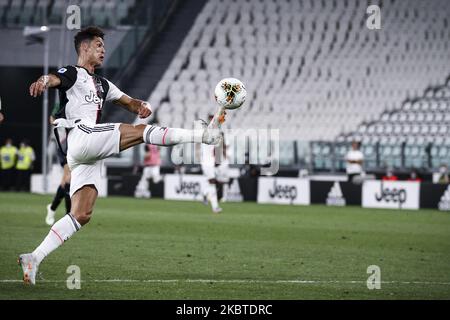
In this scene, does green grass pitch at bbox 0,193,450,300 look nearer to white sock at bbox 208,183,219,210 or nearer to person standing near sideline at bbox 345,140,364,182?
white sock at bbox 208,183,219,210

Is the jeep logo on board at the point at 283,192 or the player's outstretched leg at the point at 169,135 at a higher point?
the player's outstretched leg at the point at 169,135

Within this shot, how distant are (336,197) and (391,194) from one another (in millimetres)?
1782

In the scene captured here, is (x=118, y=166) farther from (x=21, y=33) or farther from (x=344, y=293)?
(x=344, y=293)

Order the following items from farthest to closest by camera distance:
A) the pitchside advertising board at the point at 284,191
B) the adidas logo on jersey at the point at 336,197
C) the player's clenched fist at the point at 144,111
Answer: the pitchside advertising board at the point at 284,191
the adidas logo on jersey at the point at 336,197
the player's clenched fist at the point at 144,111

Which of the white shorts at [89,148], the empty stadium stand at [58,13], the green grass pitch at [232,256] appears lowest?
the green grass pitch at [232,256]

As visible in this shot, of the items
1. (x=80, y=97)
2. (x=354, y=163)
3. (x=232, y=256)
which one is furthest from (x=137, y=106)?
(x=354, y=163)

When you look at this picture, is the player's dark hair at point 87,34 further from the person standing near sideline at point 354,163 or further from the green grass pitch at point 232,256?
the person standing near sideline at point 354,163

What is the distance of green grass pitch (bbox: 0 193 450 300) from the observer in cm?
853

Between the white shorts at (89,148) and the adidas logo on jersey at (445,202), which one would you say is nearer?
the white shorts at (89,148)

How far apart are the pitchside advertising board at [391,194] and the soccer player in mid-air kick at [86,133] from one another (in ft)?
58.1

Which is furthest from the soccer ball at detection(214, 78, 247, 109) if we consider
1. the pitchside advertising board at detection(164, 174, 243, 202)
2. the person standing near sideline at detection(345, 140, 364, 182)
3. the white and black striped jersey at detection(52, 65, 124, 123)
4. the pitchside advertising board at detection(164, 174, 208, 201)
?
the pitchside advertising board at detection(164, 174, 208, 201)

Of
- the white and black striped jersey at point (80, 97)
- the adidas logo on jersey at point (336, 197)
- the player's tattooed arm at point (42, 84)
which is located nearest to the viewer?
the player's tattooed arm at point (42, 84)

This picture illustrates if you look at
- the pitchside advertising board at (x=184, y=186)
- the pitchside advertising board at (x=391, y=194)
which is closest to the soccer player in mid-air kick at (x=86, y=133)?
the pitchside advertising board at (x=391, y=194)

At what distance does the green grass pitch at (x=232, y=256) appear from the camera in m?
8.53
